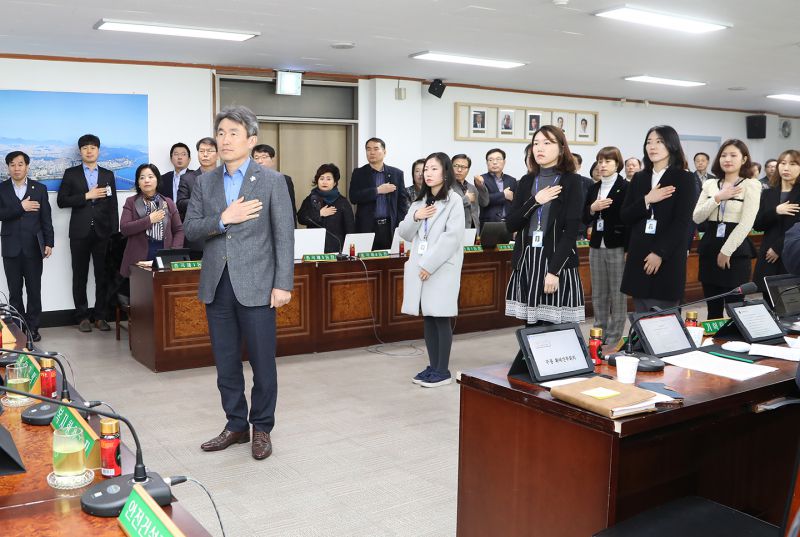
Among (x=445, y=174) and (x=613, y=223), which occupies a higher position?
(x=445, y=174)

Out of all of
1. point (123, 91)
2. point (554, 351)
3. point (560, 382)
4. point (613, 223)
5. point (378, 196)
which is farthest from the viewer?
point (123, 91)

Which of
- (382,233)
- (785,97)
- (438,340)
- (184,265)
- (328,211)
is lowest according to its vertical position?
(438,340)

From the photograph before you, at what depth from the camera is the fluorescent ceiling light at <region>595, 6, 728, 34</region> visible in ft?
17.0

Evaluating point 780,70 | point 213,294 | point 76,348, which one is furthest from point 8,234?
point 780,70

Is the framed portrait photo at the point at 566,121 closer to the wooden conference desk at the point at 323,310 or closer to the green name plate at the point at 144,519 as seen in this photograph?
the wooden conference desk at the point at 323,310

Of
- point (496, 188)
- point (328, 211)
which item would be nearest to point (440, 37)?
point (328, 211)

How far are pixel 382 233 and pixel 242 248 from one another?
3.83 meters

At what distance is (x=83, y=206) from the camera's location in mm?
6664

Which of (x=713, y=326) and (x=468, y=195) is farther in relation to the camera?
(x=468, y=195)

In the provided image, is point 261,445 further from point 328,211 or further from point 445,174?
point 328,211

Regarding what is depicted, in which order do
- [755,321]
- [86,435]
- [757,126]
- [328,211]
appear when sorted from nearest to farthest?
[86,435] → [755,321] → [328,211] → [757,126]

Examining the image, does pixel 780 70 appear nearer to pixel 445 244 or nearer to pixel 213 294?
pixel 445 244

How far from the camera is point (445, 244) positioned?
449 centimetres

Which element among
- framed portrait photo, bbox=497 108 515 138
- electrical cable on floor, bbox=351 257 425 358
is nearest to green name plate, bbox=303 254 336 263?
electrical cable on floor, bbox=351 257 425 358
